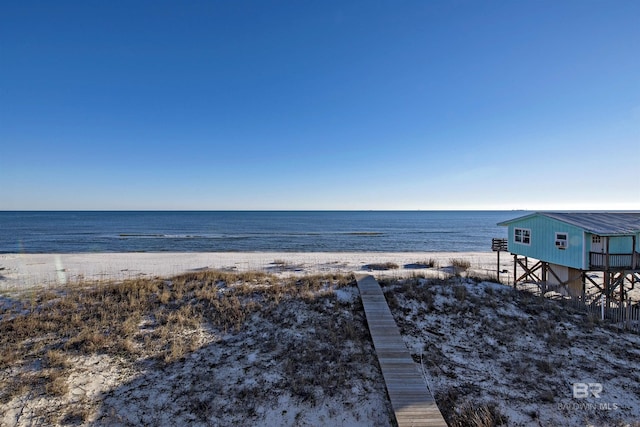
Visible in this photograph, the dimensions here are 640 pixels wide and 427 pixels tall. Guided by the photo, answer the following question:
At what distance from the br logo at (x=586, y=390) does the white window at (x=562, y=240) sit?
1031 cm

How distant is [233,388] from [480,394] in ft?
22.6

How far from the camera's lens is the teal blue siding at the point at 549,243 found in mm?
15750

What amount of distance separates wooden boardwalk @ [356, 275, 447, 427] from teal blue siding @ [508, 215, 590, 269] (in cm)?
1131

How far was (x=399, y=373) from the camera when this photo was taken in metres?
8.73

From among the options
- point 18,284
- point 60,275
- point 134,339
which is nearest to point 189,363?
point 134,339

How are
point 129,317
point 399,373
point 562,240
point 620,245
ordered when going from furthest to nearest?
point 562,240
point 620,245
point 129,317
point 399,373

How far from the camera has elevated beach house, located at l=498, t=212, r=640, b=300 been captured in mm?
15188

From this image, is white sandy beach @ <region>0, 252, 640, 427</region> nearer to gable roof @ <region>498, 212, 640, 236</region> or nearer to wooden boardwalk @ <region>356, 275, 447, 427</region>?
wooden boardwalk @ <region>356, 275, 447, 427</region>

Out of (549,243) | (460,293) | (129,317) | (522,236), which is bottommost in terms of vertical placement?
(129,317)

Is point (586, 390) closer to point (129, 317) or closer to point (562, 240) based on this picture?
point (562, 240)

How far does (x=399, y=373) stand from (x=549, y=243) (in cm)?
1463
